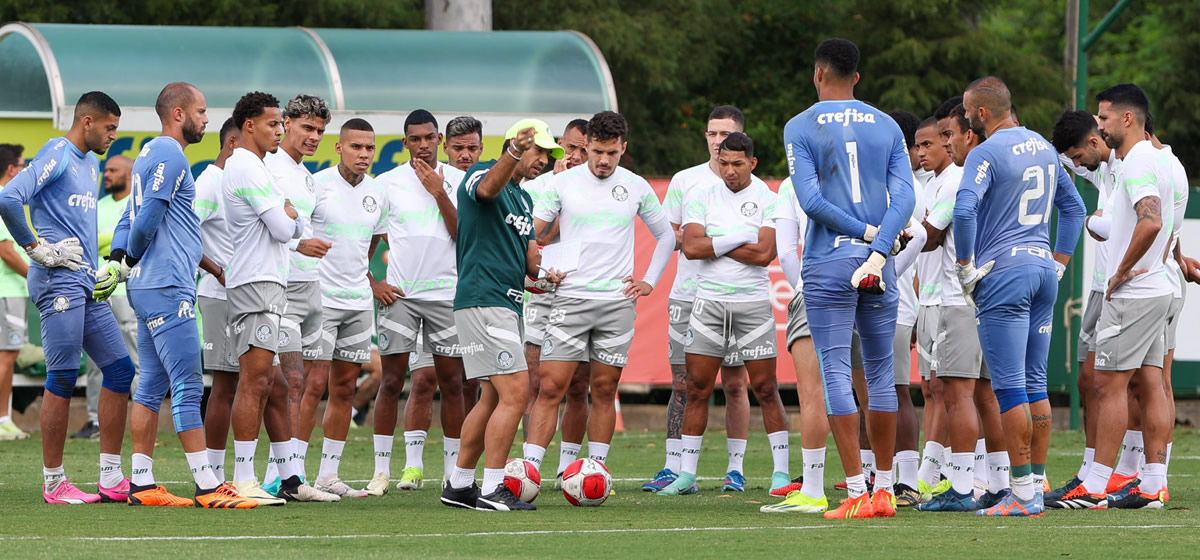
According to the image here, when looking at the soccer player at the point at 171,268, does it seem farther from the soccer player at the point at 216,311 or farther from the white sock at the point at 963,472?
the white sock at the point at 963,472

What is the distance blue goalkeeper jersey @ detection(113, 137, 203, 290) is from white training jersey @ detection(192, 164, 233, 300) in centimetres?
31

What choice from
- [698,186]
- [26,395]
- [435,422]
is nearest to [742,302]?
[698,186]

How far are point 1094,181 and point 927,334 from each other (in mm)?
1513

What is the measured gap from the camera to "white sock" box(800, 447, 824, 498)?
924 cm

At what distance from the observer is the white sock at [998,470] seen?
9.40 meters

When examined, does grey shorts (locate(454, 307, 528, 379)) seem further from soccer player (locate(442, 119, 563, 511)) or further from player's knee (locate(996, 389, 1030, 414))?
player's knee (locate(996, 389, 1030, 414))

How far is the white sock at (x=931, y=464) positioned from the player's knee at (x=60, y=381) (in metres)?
5.19

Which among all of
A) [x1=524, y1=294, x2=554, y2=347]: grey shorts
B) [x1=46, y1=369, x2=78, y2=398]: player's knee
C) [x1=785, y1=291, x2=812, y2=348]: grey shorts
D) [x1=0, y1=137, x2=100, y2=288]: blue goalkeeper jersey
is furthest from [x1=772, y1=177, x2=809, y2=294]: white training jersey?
[x1=46, y1=369, x2=78, y2=398]: player's knee

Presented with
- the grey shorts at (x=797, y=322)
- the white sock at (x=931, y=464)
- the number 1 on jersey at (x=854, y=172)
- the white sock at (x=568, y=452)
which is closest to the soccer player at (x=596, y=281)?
the white sock at (x=568, y=452)

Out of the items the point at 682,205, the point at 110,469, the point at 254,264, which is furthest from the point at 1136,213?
the point at 110,469

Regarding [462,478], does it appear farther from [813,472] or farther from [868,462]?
[868,462]

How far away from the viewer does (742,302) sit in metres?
11.2

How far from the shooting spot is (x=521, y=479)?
31.7 feet

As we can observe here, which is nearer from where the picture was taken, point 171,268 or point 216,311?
point 171,268
